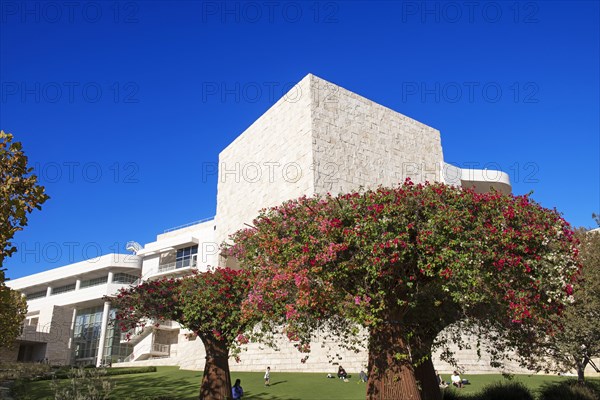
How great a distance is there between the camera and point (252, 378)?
90.5ft

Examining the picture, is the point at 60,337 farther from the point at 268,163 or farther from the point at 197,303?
the point at 197,303

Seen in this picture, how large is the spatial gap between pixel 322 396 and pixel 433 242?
1223cm

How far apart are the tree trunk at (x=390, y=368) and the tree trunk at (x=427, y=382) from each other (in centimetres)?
272

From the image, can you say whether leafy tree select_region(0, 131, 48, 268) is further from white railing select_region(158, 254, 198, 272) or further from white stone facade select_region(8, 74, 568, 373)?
white railing select_region(158, 254, 198, 272)

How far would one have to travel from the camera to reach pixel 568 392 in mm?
19969

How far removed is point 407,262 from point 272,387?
48.5 feet

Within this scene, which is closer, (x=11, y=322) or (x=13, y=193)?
(x=13, y=193)

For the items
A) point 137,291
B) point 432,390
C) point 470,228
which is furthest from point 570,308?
point 137,291

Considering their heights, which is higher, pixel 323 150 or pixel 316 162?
pixel 323 150

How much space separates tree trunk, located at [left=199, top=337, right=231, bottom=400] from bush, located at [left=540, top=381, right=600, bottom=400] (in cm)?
1280

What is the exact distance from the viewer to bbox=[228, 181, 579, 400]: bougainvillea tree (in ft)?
37.6

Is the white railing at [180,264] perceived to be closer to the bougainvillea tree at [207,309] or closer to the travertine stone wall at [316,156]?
the travertine stone wall at [316,156]

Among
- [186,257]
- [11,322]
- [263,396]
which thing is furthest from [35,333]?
[263,396]

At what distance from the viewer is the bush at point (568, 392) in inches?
755
